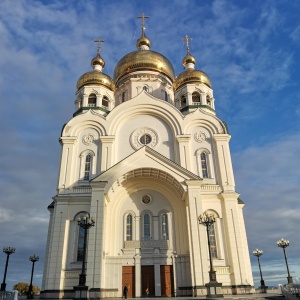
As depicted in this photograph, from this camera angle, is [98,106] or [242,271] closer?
[242,271]

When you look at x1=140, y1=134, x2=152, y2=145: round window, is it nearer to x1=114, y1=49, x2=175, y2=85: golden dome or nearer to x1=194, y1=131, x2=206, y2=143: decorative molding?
x1=194, y1=131, x2=206, y2=143: decorative molding

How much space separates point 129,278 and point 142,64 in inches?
778

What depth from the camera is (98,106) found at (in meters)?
28.1

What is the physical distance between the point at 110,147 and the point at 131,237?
696cm

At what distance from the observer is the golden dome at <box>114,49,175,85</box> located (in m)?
30.4

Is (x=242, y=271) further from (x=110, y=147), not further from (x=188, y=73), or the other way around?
(x=188, y=73)

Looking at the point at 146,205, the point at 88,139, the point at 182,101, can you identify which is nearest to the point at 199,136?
the point at 182,101

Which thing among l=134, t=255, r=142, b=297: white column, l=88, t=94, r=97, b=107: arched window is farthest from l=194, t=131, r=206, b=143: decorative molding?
l=88, t=94, r=97, b=107: arched window

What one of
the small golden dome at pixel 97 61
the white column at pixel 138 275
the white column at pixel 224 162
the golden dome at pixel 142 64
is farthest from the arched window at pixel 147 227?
the small golden dome at pixel 97 61

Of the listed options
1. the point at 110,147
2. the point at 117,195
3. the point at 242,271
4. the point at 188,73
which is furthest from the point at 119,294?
the point at 188,73

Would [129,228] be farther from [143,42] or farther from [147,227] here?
[143,42]

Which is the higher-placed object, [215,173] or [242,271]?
[215,173]

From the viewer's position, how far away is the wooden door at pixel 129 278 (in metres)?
19.6

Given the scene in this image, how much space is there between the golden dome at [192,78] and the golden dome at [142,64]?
183 cm
